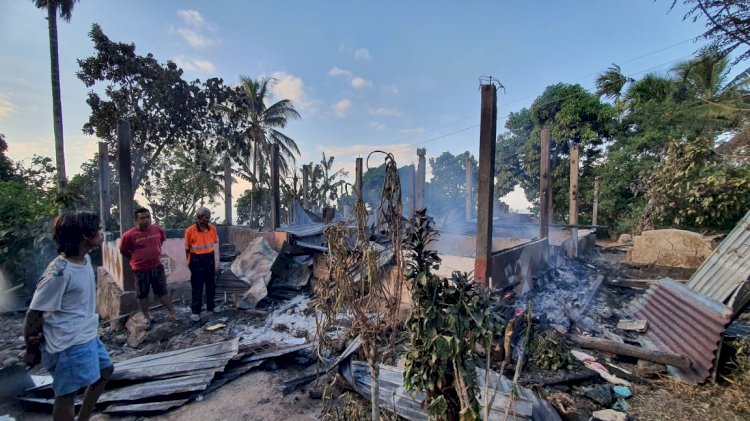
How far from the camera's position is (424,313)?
194 centimetres

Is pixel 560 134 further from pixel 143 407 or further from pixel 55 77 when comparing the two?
pixel 55 77

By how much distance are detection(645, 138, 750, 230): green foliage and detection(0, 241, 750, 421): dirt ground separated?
5.30 m

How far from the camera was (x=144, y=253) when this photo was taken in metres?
5.02

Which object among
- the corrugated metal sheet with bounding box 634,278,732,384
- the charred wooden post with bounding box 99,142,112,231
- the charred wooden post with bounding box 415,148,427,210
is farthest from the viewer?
the charred wooden post with bounding box 415,148,427,210

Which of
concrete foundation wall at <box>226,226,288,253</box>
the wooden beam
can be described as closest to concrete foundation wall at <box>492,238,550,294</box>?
the wooden beam

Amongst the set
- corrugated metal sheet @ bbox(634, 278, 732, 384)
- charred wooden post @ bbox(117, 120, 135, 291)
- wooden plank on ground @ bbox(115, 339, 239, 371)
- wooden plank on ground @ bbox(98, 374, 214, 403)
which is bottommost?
wooden plank on ground @ bbox(98, 374, 214, 403)

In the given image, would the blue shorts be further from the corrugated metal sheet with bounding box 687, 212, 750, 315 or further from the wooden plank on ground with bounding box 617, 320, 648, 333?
the wooden plank on ground with bounding box 617, 320, 648, 333

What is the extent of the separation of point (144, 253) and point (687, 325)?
24.3 ft

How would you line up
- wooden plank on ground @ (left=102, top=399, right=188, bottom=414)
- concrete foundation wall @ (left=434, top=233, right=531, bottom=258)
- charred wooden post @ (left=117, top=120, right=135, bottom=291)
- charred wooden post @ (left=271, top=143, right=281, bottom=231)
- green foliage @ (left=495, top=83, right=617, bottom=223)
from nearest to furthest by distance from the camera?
wooden plank on ground @ (left=102, top=399, right=188, bottom=414)
charred wooden post @ (left=117, top=120, right=135, bottom=291)
charred wooden post @ (left=271, top=143, right=281, bottom=231)
concrete foundation wall @ (left=434, top=233, right=531, bottom=258)
green foliage @ (left=495, top=83, right=617, bottom=223)

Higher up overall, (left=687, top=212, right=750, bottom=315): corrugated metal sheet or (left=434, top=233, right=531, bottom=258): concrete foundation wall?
(left=687, top=212, right=750, bottom=315): corrugated metal sheet

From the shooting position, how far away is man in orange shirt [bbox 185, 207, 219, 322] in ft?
18.1

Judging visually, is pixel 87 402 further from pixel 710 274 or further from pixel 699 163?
pixel 699 163

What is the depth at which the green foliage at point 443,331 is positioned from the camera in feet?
6.08

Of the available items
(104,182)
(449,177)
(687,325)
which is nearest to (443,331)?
(687,325)
